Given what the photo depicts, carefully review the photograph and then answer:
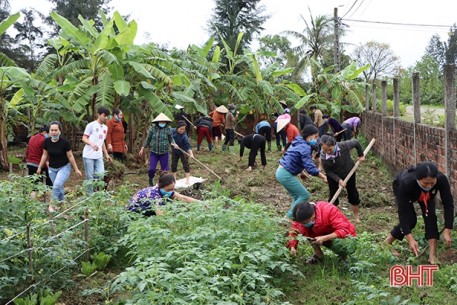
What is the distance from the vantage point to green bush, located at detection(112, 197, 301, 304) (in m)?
3.95

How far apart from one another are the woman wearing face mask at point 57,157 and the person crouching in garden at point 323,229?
3.99m

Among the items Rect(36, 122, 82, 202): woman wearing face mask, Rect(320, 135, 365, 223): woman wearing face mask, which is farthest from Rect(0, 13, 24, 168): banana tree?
Rect(320, 135, 365, 223): woman wearing face mask

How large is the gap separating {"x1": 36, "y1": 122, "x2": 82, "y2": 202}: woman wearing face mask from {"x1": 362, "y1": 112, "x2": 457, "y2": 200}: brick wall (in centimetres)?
528

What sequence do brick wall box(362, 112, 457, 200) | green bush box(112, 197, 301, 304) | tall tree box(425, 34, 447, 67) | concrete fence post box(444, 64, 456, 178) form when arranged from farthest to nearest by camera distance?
tall tree box(425, 34, 447, 67) < brick wall box(362, 112, 457, 200) < concrete fence post box(444, 64, 456, 178) < green bush box(112, 197, 301, 304)

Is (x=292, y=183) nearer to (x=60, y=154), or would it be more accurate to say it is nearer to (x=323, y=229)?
(x=323, y=229)

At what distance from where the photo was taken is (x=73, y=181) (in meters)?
11.6

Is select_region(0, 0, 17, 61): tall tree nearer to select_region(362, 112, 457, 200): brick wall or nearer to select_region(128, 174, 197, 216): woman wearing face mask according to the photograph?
select_region(362, 112, 457, 200): brick wall

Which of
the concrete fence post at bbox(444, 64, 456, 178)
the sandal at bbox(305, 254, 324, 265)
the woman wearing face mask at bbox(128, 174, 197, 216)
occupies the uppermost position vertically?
the concrete fence post at bbox(444, 64, 456, 178)

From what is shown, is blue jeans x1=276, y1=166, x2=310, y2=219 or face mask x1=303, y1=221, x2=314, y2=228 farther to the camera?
blue jeans x1=276, y1=166, x2=310, y2=219

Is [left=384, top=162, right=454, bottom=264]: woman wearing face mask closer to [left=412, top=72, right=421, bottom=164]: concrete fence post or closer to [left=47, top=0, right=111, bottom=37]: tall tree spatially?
[left=412, top=72, right=421, bottom=164]: concrete fence post

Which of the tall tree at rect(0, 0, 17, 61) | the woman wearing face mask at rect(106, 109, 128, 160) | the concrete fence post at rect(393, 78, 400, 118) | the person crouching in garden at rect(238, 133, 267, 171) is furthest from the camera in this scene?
the tall tree at rect(0, 0, 17, 61)

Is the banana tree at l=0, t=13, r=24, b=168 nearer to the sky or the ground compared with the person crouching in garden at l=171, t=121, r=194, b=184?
nearer to the sky

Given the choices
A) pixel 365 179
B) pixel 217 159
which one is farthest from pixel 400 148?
pixel 217 159

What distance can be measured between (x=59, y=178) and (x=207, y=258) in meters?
4.13
